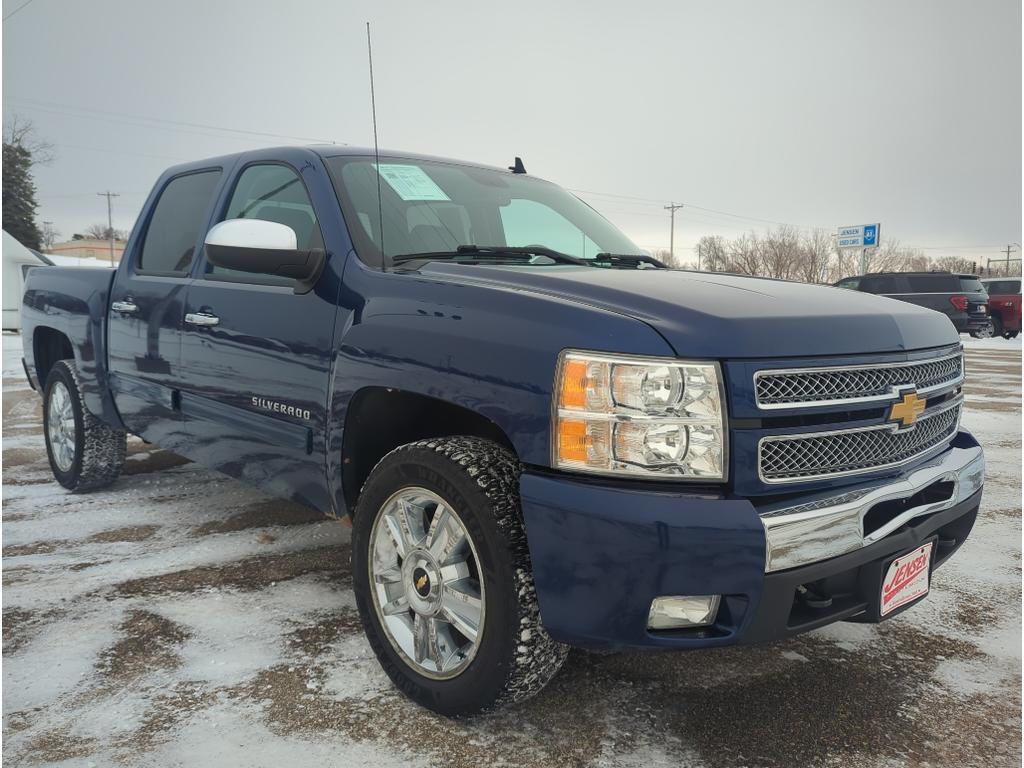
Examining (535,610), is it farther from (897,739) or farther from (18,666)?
(18,666)

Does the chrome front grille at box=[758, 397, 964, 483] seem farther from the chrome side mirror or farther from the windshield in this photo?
the chrome side mirror

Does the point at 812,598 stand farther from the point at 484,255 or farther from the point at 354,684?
the point at 484,255

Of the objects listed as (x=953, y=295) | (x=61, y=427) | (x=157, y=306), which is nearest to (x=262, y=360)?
(x=157, y=306)

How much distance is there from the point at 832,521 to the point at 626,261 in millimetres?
1602

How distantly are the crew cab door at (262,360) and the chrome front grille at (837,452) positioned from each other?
60.9 inches

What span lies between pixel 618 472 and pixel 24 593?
111 inches

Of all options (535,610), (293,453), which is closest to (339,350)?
(293,453)

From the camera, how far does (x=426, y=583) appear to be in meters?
2.52

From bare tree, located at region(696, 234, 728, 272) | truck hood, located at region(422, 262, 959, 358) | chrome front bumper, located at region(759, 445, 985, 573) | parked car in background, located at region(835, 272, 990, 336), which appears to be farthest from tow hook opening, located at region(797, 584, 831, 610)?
bare tree, located at region(696, 234, 728, 272)

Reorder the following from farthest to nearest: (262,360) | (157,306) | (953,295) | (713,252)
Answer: (713,252)
(953,295)
(157,306)
(262,360)

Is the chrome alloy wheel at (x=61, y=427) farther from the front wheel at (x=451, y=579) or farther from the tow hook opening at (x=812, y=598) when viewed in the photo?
the tow hook opening at (x=812, y=598)

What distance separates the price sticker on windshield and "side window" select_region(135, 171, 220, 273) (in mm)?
1126

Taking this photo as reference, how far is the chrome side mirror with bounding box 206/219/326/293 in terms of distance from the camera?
289cm

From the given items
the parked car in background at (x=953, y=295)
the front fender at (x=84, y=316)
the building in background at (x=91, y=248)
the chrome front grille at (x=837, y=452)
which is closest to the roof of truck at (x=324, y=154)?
the front fender at (x=84, y=316)
